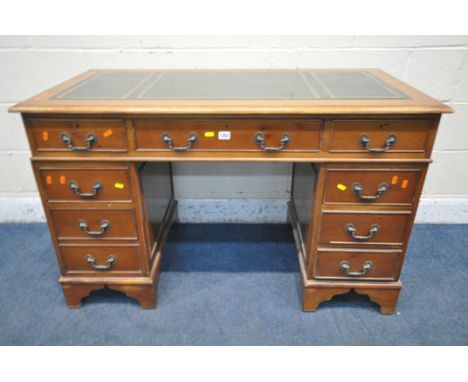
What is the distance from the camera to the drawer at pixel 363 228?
1.33 metres

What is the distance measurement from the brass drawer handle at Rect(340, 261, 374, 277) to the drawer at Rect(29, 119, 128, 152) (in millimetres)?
962

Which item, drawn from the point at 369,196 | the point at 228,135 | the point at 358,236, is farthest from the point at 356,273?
the point at 228,135

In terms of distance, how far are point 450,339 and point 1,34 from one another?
246cm

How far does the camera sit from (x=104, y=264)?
1.47m

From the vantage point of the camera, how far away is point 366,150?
1.20 meters

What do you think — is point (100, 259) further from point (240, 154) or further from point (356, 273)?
point (356, 273)

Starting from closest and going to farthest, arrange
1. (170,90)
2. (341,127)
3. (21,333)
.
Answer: (341,127) → (170,90) → (21,333)

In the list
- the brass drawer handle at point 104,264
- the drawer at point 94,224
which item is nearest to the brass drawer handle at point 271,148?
the drawer at point 94,224

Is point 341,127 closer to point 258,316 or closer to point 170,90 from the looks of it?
point 170,90

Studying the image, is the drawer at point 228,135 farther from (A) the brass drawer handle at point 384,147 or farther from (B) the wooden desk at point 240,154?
(A) the brass drawer handle at point 384,147

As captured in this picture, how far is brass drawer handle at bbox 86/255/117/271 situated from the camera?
145 centimetres

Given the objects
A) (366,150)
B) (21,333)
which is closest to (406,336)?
(366,150)

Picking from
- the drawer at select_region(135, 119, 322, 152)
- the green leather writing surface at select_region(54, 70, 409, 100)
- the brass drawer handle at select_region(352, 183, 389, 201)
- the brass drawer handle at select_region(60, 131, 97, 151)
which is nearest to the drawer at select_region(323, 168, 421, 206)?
the brass drawer handle at select_region(352, 183, 389, 201)

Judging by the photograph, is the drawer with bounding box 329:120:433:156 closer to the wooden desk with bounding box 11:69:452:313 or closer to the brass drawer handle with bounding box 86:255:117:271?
the wooden desk with bounding box 11:69:452:313
